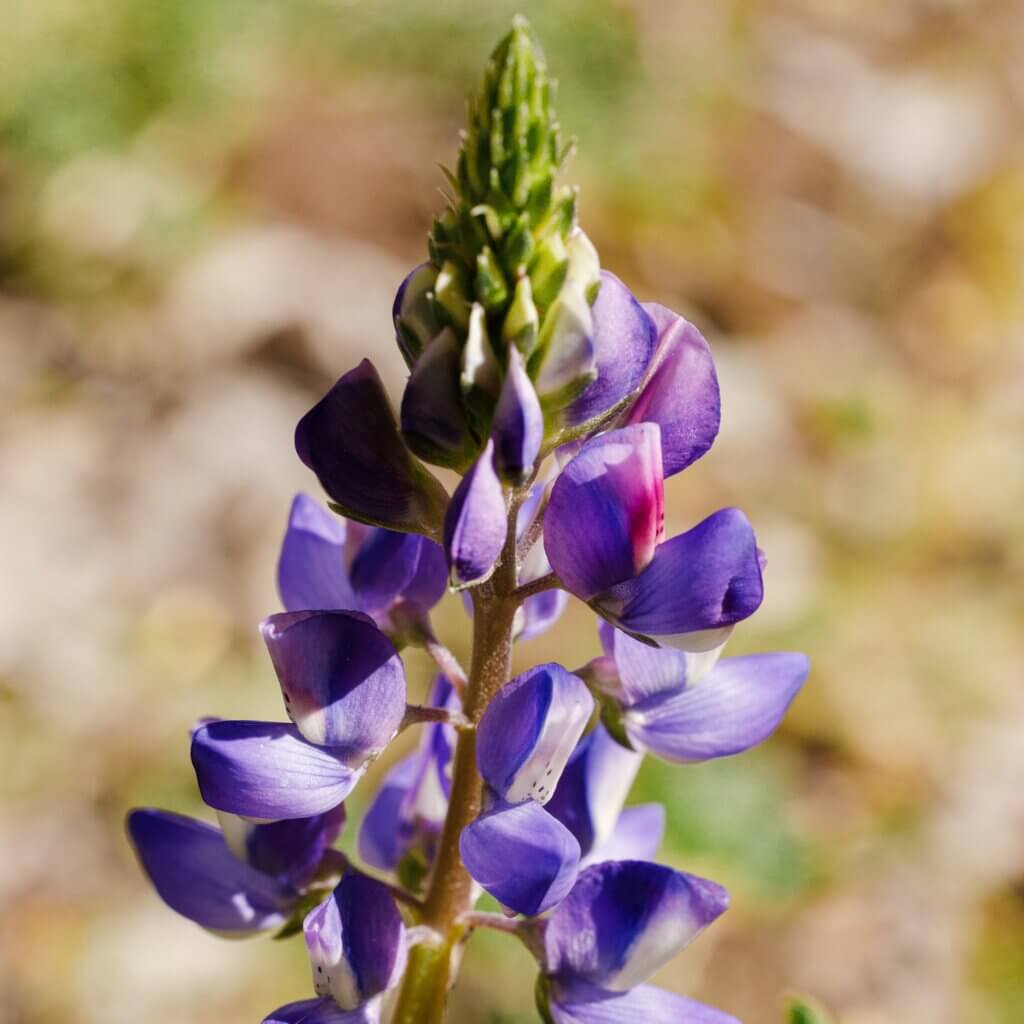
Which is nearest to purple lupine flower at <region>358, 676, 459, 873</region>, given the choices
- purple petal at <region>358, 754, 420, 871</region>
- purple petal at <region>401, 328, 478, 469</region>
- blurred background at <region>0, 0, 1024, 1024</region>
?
purple petal at <region>358, 754, 420, 871</region>

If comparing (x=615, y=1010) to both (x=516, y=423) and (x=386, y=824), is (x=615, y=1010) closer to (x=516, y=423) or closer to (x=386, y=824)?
(x=386, y=824)

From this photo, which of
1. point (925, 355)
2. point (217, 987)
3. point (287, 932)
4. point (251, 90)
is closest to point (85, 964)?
point (217, 987)

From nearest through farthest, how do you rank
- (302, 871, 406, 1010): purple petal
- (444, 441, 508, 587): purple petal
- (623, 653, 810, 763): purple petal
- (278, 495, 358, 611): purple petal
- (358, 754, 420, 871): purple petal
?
(444, 441, 508, 587): purple petal < (302, 871, 406, 1010): purple petal < (623, 653, 810, 763): purple petal < (278, 495, 358, 611): purple petal < (358, 754, 420, 871): purple petal

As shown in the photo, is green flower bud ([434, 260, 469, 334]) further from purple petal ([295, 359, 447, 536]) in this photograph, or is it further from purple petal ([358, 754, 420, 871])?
purple petal ([358, 754, 420, 871])

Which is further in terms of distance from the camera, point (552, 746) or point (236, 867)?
point (236, 867)

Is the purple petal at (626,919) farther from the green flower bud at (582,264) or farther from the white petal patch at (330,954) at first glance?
the green flower bud at (582,264)

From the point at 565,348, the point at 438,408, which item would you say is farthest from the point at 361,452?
the point at 565,348
